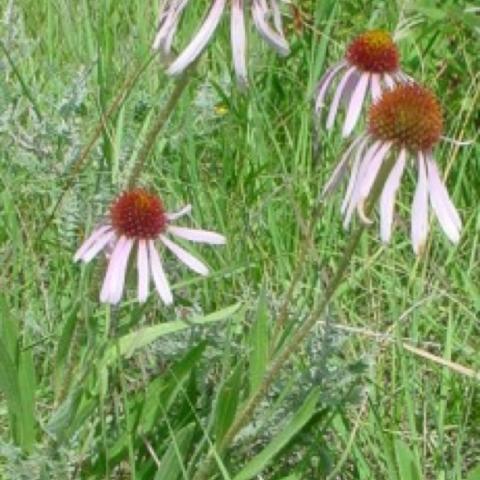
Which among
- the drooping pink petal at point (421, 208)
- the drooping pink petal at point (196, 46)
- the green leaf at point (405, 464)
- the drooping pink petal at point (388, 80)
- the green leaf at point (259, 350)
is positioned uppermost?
the drooping pink petal at point (196, 46)

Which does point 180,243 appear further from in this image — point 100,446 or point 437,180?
point 437,180

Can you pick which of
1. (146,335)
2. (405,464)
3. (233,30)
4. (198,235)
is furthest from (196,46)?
(405,464)

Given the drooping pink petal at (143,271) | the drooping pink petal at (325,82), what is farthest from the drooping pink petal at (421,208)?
the drooping pink petal at (325,82)

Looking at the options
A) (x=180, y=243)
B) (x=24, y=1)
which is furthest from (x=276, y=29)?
(x=24, y=1)

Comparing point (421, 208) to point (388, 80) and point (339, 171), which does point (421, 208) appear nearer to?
point (339, 171)

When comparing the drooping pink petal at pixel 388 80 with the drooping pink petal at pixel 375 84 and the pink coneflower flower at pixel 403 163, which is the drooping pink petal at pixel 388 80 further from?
the pink coneflower flower at pixel 403 163

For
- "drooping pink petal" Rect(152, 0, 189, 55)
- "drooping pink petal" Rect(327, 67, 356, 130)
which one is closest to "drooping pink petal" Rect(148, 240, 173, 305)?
"drooping pink petal" Rect(152, 0, 189, 55)

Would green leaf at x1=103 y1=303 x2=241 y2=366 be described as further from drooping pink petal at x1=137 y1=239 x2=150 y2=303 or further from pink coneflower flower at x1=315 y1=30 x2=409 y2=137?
pink coneflower flower at x1=315 y1=30 x2=409 y2=137
